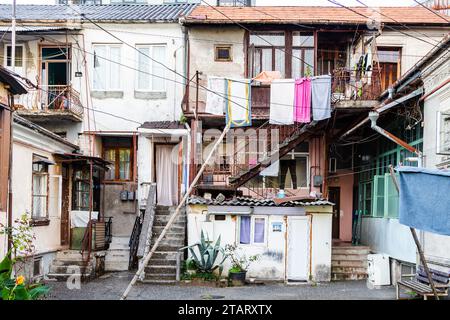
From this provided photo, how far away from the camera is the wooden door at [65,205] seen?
1816 cm

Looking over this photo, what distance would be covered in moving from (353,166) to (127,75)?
398 inches

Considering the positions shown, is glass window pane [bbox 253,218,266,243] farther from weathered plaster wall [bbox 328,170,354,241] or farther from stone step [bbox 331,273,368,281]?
weathered plaster wall [bbox 328,170,354,241]

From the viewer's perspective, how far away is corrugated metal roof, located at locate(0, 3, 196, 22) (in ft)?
72.1

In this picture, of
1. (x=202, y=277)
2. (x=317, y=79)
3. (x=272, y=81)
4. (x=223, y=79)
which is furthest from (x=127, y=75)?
(x=202, y=277)

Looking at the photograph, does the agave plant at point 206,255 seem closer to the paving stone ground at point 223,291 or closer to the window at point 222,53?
the paving stone ground at point 223,291

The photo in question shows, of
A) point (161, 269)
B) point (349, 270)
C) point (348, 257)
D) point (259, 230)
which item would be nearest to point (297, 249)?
point (259, 230)

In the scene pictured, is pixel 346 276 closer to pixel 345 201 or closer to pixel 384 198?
pixel 384 198

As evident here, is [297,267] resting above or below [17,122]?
below

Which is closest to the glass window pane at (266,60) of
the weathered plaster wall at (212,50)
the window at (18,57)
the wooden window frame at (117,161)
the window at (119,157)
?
the weathered plaster wall at (212,50)

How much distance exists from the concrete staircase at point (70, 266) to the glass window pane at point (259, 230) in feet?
17.4

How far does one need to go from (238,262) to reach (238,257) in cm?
18

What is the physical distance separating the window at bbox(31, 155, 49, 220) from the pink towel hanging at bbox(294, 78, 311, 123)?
822 centimetres

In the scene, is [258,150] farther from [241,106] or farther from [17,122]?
[17,122]

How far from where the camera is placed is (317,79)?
58.3 feet
